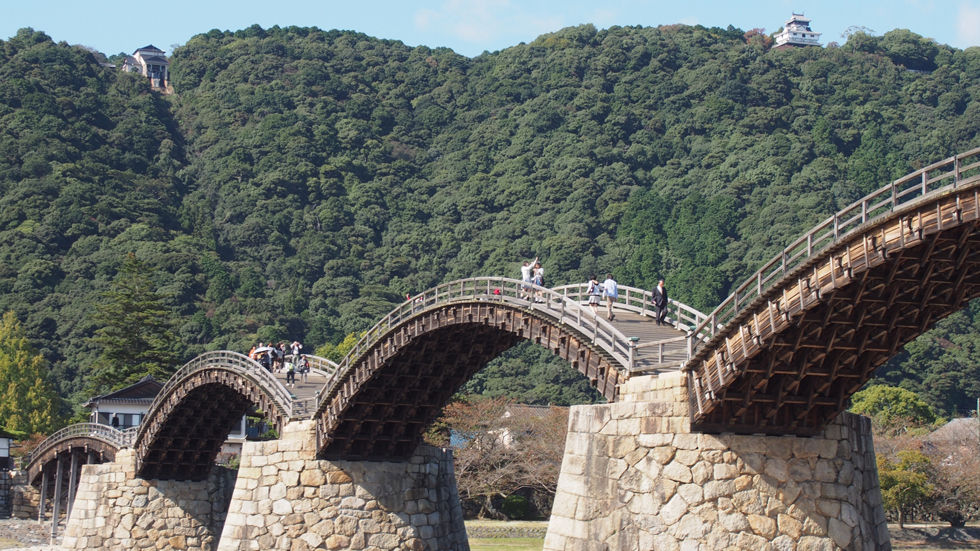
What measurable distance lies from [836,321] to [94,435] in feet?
128

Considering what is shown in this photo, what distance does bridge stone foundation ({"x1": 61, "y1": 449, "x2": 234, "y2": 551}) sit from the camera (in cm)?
4597

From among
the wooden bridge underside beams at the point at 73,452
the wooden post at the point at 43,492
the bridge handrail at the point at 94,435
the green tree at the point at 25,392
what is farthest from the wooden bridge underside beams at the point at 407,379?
the green tree at the point at 25,392

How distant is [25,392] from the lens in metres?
75.9

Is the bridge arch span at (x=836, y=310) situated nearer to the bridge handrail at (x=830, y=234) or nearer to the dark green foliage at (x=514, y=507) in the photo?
the bridge handrail at (x=830, y=234)

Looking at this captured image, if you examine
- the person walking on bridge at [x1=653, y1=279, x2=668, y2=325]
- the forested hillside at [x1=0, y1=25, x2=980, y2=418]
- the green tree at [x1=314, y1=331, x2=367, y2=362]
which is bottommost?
the person walking on bridge at [x1=653, y1=279, x2=668, y2=325]

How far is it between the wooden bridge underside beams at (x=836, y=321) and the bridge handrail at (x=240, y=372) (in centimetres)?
1886

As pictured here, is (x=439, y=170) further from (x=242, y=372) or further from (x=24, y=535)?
(x=242, y=372)

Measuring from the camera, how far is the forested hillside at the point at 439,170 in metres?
94.9

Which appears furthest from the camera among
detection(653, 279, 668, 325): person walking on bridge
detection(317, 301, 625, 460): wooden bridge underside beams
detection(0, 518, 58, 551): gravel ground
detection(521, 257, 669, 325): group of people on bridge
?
detection(0, 518, 58, 551): gravel ground

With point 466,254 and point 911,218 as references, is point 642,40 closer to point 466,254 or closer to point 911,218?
point 466,254

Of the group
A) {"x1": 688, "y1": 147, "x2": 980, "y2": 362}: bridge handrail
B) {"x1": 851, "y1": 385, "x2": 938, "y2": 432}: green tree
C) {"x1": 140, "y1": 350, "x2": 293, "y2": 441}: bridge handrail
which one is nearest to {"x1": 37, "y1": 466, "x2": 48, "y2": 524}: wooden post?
{"x1": 140, "y1": 350, "x2": 293, "y2": 441}: bridge handrail

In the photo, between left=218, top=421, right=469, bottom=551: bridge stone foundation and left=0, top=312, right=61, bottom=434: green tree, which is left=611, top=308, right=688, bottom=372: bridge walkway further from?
left=0, top=312, right=61, bottom=434: green tree

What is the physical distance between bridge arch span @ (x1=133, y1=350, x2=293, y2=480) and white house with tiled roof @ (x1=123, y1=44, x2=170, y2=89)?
4581 inches

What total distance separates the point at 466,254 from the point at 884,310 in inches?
3421
